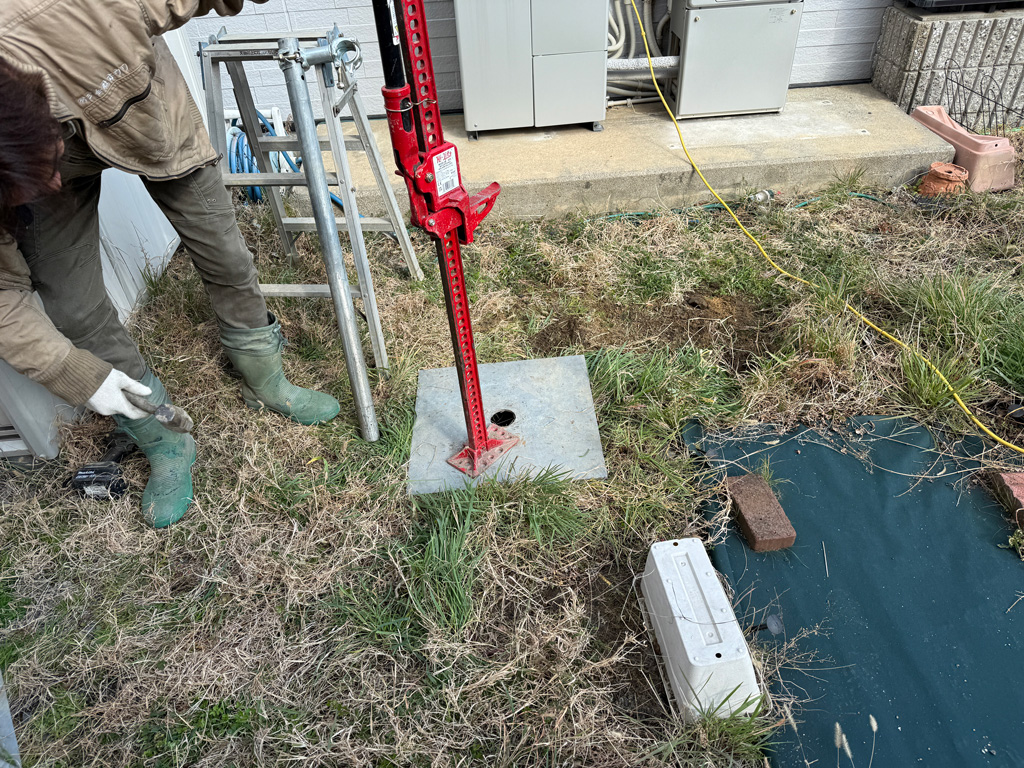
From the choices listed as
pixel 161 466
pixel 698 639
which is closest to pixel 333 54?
pixel 161 466

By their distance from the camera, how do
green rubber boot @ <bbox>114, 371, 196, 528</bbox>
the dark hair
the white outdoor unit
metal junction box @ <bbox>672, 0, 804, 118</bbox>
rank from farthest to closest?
metal junction box @ <bbox>672, 0, 804, 118</bbox>, green rubber boot @ <bbox>114, 371, 196, 528</bbox>, the white outdoor unit, the dark hair

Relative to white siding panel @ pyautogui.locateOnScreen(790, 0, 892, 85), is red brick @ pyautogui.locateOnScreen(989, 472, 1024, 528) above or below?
below

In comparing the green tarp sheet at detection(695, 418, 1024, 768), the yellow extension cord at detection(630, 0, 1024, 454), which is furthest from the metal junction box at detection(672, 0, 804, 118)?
the green tarp sheet at detection(695, 418, 1024, 768)

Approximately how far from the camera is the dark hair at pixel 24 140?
1246 millimetres

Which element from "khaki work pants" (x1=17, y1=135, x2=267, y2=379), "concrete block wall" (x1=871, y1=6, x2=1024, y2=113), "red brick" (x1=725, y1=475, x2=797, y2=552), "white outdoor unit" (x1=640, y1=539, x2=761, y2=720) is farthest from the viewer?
"concrete block wall" (x1=871, y1=6, x2=1024, y2=113)

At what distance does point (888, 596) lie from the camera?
194 cm

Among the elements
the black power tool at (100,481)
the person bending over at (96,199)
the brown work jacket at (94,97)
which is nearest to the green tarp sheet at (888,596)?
the person bending over at (96,199)

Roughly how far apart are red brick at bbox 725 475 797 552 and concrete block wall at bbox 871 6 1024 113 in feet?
11.0

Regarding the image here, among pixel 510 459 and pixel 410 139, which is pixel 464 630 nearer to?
pixel 510 459

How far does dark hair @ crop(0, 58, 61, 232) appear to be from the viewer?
125 cm

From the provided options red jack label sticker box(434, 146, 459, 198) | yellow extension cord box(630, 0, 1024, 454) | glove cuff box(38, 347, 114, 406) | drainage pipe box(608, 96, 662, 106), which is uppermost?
red jack label sticker box(434, 146, 459, 198)

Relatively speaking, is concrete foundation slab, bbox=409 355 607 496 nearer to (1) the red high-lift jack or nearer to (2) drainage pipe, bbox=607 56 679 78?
(1) the red high-lift jack

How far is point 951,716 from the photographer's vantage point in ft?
5.50

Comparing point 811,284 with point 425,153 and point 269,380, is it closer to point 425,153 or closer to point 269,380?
point 425,153
